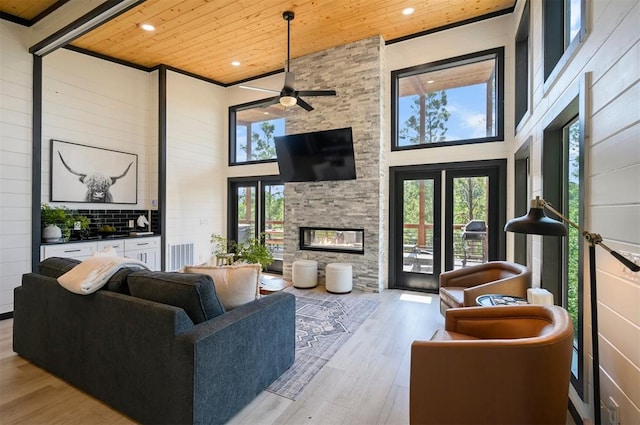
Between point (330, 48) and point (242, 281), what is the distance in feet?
14.8

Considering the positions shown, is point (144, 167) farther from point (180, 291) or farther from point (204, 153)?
point (180, 291)

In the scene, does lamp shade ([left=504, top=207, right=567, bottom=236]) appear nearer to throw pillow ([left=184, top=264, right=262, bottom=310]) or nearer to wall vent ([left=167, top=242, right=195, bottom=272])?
throw pillow ([left=184, top=264, right=262, bottom=310])

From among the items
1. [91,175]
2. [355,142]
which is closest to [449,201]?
[355,142]

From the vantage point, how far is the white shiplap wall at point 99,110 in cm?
460

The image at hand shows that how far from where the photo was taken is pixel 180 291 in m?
1.95

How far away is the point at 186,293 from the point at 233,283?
15.8 inches

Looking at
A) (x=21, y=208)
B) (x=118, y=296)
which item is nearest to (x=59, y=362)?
(x=118, y=296)

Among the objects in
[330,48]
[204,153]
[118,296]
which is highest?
[330,48]

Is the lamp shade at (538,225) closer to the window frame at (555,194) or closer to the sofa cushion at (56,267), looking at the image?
the window frame at (555,194)

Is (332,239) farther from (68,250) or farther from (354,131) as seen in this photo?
(68,250)

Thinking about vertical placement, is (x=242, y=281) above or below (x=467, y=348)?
above

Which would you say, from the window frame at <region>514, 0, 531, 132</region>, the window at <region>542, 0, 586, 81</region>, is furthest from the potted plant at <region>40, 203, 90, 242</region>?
the window frame at <region>514, 0, 531, 132</region>

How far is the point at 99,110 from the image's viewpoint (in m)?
5.14

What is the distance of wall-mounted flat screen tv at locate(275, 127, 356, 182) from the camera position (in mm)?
5070
